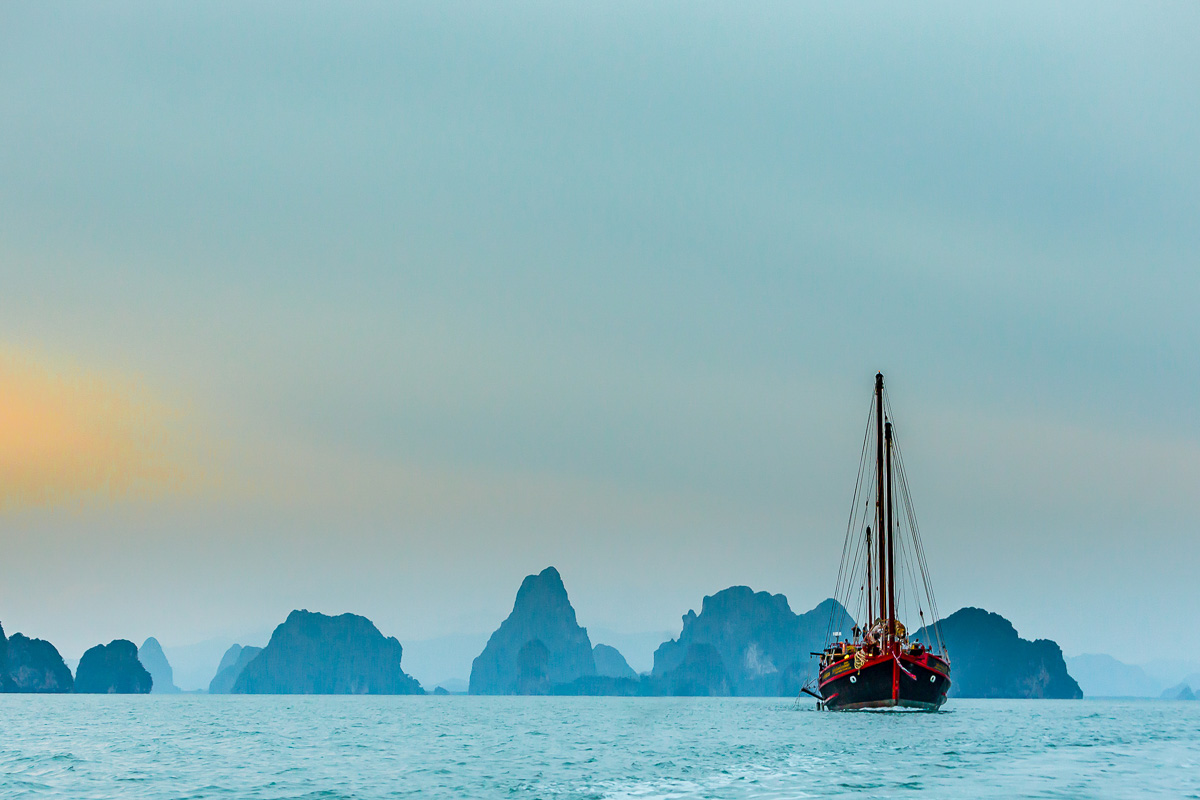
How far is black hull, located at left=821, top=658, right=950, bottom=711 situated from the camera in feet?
278

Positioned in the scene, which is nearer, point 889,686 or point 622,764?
point 622,764

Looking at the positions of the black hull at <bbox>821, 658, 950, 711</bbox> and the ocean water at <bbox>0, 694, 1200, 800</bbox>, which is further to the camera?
the black hull at <bbox>821, 658, 950, 711</bbox>

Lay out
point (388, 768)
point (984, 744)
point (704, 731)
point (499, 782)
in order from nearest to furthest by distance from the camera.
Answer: point (499, 782), point (388, 768), point (984, 744), point (704, 731)

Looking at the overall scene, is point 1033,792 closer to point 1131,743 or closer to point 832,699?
point 1131,743

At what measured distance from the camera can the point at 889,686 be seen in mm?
85188

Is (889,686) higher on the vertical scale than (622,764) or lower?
higher

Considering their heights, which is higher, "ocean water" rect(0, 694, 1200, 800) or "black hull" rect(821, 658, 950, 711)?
"black hull" rect(821, 658, 950, 711)

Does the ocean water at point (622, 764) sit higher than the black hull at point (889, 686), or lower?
lower

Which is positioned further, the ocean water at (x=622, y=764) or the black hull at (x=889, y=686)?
the black hull at (x=889, y=686)

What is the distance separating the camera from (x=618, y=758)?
51.8m

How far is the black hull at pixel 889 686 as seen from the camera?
84750 millimetres

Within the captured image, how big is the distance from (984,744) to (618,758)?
21.5m

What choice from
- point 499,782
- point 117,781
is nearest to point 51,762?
point 117,781

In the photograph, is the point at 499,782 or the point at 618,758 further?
the point at 618,758
